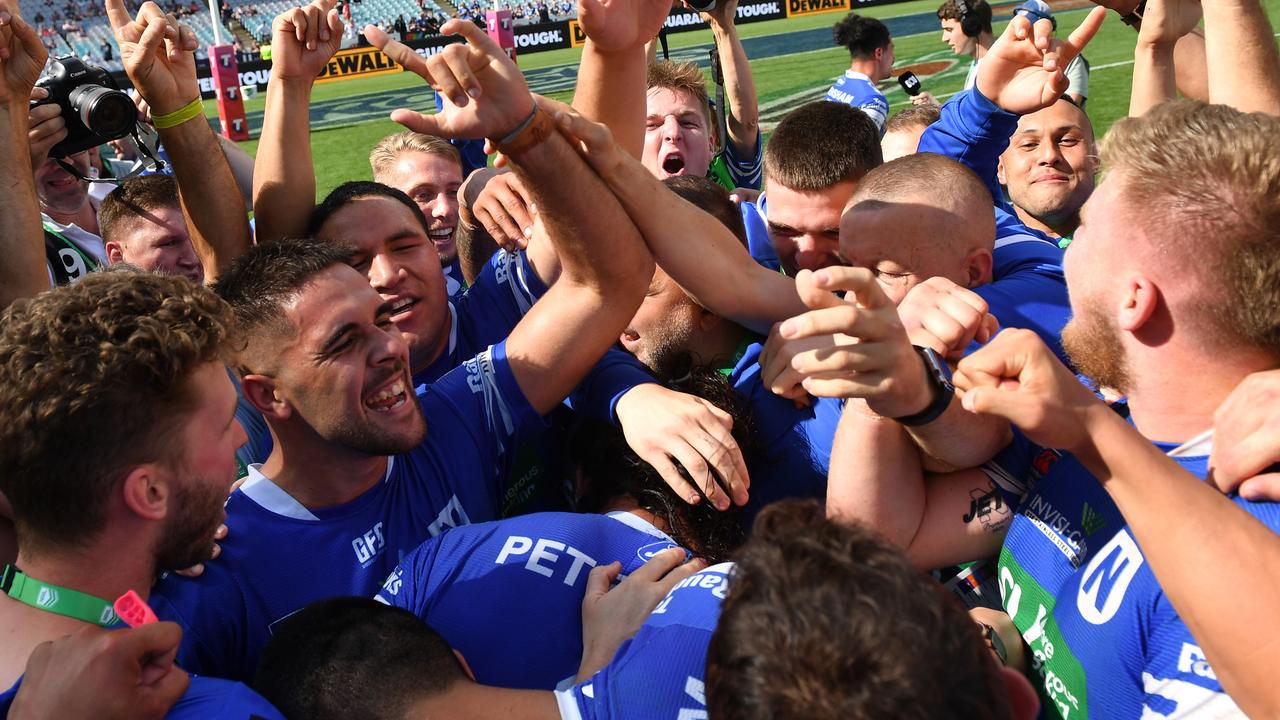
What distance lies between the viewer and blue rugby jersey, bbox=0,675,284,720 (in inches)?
64.2

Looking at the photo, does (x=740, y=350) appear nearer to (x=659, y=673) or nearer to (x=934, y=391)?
(x=934, y=391)

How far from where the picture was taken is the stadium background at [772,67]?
16.0 m

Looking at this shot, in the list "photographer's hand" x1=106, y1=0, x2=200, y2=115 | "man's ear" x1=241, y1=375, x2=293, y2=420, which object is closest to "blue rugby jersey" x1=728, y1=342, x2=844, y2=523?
"man's ear" x1=241, y1=375, x2=293, y2=420

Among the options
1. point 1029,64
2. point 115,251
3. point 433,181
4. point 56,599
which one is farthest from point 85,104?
point 1029,64

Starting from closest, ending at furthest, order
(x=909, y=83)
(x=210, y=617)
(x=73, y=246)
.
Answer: (x=210, y=617), (x=73, y=246), (x=909, y=83)

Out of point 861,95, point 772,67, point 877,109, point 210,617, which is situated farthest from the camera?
point 772,67

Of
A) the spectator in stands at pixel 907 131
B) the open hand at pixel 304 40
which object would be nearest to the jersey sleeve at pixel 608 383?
the open hand at pixel 304 40

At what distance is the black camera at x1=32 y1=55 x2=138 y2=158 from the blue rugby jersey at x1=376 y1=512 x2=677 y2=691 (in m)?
2.31

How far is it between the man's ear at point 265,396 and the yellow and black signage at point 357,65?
28.2 m

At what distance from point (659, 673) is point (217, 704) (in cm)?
74

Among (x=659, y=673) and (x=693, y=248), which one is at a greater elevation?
(x=693, y=248)

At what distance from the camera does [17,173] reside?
277 cm

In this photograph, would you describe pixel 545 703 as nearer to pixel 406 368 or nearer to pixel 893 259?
pixel 406 368

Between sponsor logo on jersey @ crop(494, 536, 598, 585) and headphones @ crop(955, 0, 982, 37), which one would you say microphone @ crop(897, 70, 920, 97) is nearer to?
headphones @ crop(955, 0, 982, 37)
